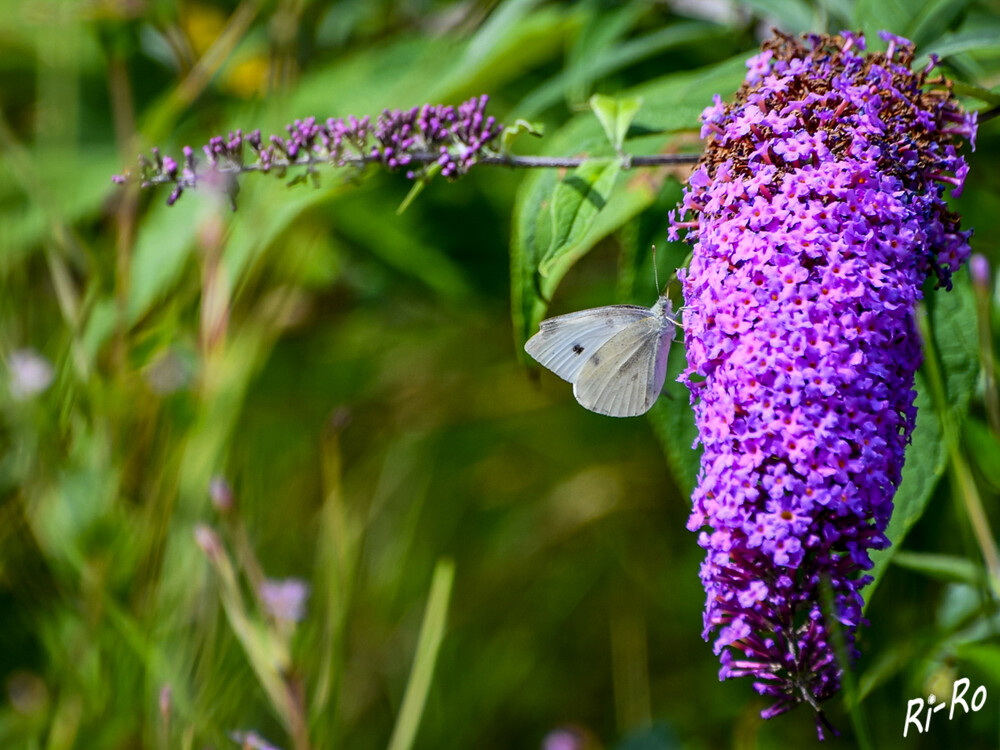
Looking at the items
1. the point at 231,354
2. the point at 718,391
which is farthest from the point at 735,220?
the point at 231,354

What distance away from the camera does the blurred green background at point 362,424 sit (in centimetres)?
176

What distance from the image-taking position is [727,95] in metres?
1.57

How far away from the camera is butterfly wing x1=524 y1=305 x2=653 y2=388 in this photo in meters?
1.44

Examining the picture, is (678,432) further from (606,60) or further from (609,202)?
(606,60)

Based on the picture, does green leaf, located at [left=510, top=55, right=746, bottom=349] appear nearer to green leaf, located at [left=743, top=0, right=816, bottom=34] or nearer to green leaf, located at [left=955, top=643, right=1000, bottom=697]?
green leaf, located at [left=743, top=0, right=816, bottom=34]

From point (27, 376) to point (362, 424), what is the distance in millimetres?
1109

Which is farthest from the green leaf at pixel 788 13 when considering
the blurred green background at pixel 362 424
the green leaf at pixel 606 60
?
the green leaf at pixel 606 60

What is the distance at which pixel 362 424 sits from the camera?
3143mm

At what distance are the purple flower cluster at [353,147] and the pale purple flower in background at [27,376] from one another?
114 centimetres

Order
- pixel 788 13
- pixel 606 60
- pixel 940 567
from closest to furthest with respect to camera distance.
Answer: pixel 940 567, pixel 788 13, pixel 606 60

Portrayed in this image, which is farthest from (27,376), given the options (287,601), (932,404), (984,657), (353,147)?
(984,657)

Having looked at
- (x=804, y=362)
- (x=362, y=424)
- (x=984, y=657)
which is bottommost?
(x=984, y=657)

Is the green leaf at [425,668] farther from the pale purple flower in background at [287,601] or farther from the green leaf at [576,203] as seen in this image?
the green leaf at [576,203]

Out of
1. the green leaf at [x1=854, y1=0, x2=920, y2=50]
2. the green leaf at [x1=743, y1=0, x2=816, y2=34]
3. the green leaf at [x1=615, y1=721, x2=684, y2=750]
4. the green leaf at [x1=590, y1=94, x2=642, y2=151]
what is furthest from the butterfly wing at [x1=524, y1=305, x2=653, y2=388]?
the green leaf at [x1=615, y1=721, x2=684, y2=750]
